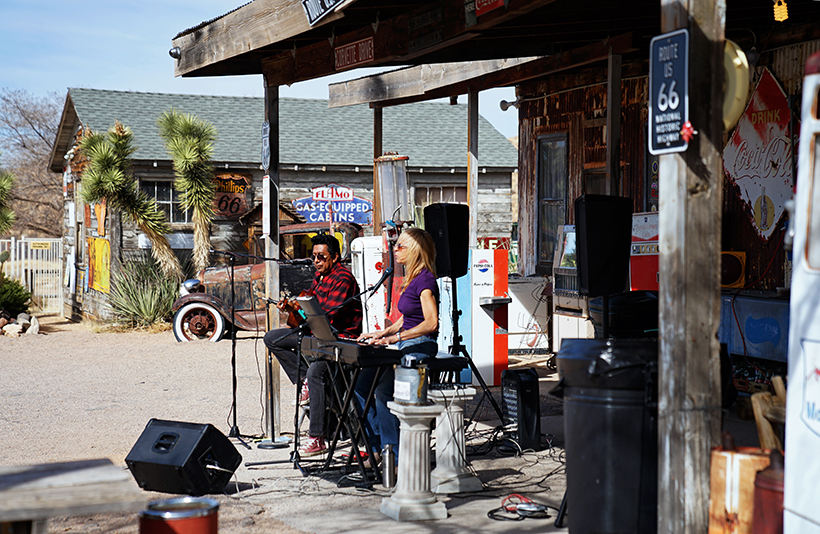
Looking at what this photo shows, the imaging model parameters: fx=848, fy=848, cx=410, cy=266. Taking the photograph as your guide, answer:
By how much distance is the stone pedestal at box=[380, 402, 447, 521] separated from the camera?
5168mm

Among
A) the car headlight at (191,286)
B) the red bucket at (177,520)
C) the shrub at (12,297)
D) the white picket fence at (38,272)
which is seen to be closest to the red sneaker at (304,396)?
the red bucket at (177,520)

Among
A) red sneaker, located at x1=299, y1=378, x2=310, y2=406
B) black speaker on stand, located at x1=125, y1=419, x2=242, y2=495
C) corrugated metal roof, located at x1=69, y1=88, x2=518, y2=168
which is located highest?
corrugated metal roof, located at x1=69, y1=88, x2=518, y2=168

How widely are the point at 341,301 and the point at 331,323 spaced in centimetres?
23

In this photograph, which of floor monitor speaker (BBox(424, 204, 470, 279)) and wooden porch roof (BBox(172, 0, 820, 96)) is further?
floor monitor speaker (BBox(424, 204, 470, 279))

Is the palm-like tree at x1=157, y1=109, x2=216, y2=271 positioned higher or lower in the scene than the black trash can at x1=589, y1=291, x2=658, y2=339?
higher

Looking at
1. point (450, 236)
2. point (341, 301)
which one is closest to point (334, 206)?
point (450, 236)

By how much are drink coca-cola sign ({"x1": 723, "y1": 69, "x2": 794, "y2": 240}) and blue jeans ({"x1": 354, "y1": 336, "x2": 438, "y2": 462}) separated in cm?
431

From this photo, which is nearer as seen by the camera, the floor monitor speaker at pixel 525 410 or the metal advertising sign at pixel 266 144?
the floor monitor speaker at pixel 525 410

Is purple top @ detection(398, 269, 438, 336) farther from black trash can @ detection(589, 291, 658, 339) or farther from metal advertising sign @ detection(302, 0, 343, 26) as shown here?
metal advertising sign @ detection(302, 0, 343, 26)

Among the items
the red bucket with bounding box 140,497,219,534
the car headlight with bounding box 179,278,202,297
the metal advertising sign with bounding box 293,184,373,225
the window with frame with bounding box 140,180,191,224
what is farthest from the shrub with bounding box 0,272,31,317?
the red bucket with bounding box 140,497,219,534

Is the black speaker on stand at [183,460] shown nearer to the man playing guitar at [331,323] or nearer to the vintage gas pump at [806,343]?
the man playing guitar at [331,323]

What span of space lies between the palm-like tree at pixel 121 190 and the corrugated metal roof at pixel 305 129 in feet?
5.93

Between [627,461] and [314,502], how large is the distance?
2.33 m

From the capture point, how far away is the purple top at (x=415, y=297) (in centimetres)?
636
